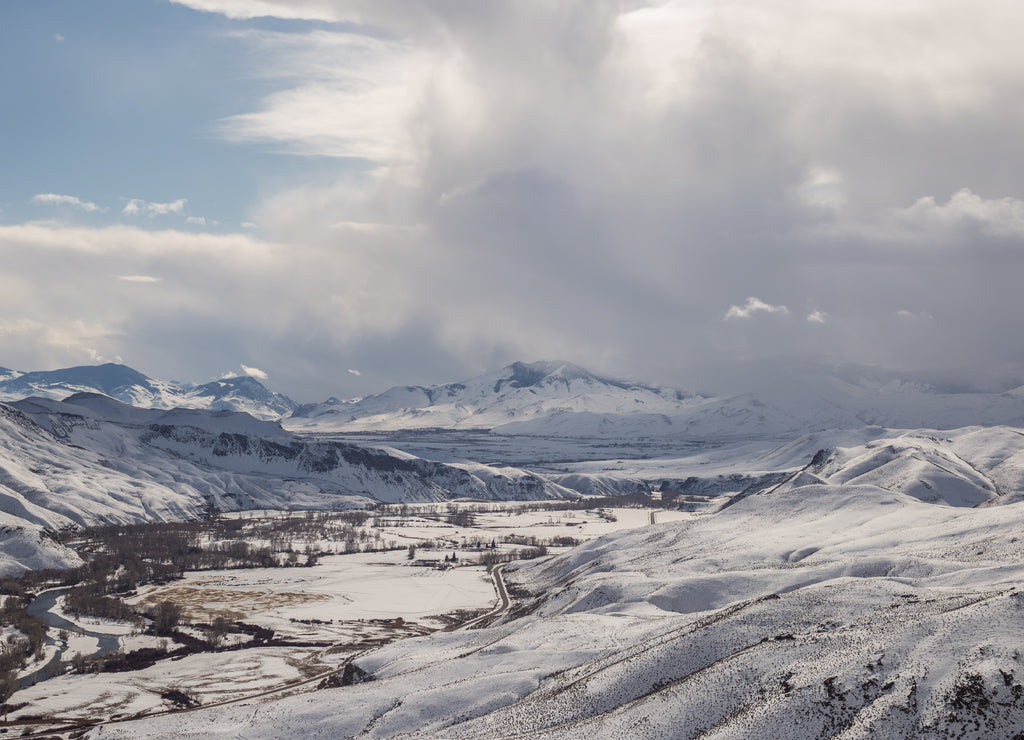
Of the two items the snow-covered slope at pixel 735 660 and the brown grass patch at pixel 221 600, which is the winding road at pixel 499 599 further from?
the brown grass patch at pixel 221 600

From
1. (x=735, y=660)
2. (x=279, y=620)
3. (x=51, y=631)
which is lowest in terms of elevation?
(x=279, y=620)

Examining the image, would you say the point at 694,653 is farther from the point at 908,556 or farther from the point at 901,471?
the point at 901,471

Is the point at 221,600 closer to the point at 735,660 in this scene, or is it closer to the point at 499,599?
the point at 499,599

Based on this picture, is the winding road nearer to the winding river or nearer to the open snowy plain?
the open snowy plain

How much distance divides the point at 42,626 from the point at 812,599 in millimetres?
97535

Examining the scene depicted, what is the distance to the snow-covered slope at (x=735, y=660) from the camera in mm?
49812

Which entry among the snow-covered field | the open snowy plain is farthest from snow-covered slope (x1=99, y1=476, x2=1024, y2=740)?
the snow-covered field

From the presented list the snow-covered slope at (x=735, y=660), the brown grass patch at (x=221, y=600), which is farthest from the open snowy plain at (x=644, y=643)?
the brown grass patch at (x=221, y=600)

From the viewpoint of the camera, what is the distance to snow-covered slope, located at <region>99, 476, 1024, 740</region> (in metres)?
49.8

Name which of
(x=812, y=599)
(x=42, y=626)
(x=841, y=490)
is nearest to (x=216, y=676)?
(x=42, y=626)

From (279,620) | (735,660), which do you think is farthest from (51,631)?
(735,660)

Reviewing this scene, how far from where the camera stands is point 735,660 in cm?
6041

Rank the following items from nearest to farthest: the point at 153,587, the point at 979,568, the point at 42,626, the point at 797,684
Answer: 1. the point at 797,684
2. the point at 979,568
3. the point at 42,626
4. the point at 153,587

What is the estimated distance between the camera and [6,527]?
167m
